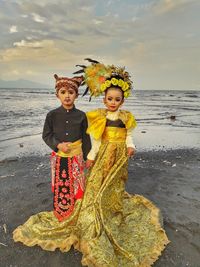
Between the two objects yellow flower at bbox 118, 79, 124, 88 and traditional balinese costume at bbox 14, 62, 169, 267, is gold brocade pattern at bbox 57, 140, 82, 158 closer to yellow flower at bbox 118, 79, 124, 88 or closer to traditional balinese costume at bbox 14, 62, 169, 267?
traditional balinese costume at bbox 14, 62, 169, 267

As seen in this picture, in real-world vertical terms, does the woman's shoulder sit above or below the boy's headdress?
below

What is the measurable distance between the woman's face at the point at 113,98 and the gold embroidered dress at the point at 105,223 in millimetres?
153

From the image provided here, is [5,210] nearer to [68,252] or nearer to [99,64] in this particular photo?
[68,252]

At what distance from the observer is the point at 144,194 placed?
5980 millimetres

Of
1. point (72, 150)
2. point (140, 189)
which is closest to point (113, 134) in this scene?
point (72, 150)

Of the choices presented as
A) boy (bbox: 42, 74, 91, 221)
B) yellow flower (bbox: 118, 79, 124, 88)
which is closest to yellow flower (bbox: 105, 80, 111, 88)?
yellow flower (bbox: 118, 79, 124, 88)

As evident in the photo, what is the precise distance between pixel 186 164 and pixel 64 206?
15.7 ft

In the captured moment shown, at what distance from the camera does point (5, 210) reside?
5.20 m

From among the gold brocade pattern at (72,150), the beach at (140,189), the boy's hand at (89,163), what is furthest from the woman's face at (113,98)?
the beach at (140,189)

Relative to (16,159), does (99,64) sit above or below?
above

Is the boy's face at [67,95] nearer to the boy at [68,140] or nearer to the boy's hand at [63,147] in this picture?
the boy at [68,140]

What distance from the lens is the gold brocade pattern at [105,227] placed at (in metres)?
3.76

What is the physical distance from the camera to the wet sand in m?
3.92

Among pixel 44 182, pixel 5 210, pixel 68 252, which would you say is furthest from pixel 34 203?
pixel 68 252
